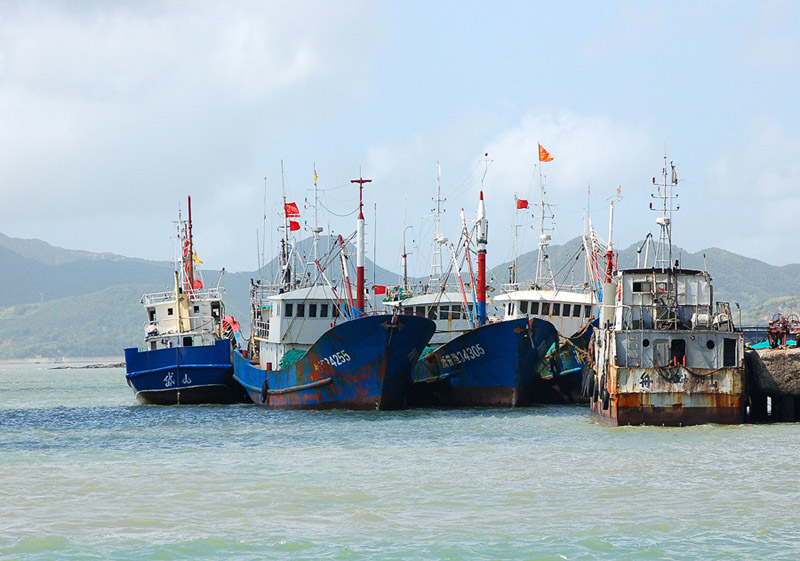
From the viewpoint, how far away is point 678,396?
2709cm

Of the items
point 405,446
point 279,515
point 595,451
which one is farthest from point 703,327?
point 279,515

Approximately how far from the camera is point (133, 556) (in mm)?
14391

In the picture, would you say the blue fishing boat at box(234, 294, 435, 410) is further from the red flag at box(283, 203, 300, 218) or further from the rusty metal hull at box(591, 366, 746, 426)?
the red flag at box(283, 203, 300, 218)

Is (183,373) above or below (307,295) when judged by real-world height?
below

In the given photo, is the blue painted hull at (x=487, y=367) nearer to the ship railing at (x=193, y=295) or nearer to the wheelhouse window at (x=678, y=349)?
the wheelhouse window at (x=678, y=349)

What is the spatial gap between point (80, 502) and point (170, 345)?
2647cm

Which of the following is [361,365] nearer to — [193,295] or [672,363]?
[672,363]

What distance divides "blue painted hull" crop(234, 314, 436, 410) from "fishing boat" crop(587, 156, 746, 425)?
7.01m

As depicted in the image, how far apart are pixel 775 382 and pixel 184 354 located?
23485mm

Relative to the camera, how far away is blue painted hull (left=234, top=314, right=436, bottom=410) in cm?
3225

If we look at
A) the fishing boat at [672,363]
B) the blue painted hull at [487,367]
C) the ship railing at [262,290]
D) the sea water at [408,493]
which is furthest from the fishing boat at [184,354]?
the fishing boat at [672,363]

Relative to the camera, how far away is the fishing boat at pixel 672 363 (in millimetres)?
27109

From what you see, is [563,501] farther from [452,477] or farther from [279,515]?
[279,515]

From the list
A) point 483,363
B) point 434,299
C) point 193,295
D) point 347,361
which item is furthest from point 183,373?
point 483,363
